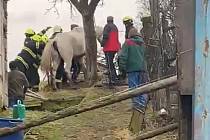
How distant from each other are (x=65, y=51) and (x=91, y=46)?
2.54 feet

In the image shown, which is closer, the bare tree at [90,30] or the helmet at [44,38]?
the helmet at [44,38]

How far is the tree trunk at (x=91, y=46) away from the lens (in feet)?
53.6

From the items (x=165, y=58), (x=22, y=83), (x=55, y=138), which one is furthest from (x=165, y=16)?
(x=22, y=83)

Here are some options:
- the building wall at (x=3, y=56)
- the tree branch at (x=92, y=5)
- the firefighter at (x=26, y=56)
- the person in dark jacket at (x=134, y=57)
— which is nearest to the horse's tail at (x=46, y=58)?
the firefighter at (x=26, y=56)

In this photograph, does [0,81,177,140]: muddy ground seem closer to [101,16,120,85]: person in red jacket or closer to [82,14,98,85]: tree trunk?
[101,16,120,85]: person in red jacket

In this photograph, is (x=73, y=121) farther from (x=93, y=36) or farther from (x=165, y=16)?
(x=93, y=36)

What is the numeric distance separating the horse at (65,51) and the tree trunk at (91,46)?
0.56 m

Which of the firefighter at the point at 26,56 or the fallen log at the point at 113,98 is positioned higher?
the firefighter at the point at 26,56

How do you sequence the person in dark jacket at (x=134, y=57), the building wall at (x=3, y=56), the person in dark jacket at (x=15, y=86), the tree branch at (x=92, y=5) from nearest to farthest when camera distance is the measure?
the building wall at (x=3, y=56)
the person in dark jacket at (x=134, y=57)
the person in dark jacket at (x=15, y=86)
the tree branch at (x=92, y=5)

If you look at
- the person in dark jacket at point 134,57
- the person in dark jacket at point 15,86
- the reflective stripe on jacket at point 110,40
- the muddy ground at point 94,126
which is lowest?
the muddy ground at point 94,126

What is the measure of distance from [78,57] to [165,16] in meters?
8.31

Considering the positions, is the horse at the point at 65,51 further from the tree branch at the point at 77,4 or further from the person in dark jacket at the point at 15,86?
the person in dark jacket at the point at 15,86

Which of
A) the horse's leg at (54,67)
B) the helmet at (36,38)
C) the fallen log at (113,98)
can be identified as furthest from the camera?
the horse's leg at (54,67)

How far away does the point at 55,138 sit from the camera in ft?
30.2
